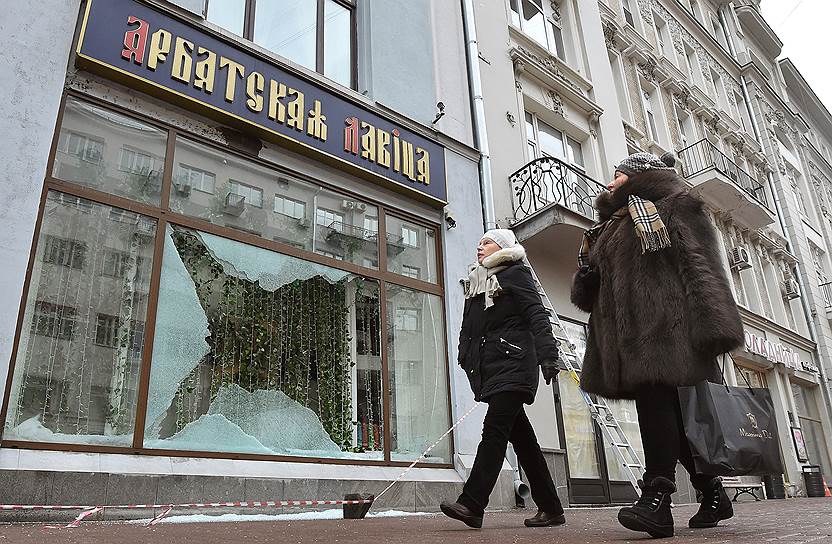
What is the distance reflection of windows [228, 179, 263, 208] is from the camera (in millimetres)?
6797

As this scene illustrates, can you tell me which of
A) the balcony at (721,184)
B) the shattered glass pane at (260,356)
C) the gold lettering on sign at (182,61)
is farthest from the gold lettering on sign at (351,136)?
the balcony at (721,184)

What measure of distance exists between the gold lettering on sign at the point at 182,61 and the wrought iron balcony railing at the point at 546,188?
5.29m

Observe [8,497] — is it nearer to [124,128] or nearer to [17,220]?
[17,220]

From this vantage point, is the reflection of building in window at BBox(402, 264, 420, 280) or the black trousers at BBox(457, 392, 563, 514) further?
the reflection of building in window at BBox(402, 264, 420, 280)

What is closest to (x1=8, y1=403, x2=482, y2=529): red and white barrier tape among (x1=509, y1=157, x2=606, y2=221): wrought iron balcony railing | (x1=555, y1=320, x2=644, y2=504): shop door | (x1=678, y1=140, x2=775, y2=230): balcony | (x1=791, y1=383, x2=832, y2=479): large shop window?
(x1=555, y1=320, x2=644, y2=504): shop door

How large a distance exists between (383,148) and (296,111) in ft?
4.22

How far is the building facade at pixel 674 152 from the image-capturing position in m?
10.1

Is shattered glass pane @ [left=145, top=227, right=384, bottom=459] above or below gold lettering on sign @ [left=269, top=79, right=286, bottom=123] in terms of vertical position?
below

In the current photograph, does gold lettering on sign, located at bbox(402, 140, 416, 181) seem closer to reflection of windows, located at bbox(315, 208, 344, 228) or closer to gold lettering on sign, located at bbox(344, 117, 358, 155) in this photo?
gold lettering on sign, located at bbox(344, 117, 358, 155)

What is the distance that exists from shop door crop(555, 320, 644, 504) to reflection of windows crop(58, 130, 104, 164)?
675cm

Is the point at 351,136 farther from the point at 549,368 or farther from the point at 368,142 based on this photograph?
the point at 549,368

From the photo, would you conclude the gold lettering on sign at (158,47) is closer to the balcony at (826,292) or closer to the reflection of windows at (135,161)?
the reflection of windows at (135,161)

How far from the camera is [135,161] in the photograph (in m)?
6.10

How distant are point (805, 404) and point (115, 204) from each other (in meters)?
20.4
